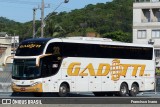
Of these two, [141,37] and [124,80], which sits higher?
[141,37]

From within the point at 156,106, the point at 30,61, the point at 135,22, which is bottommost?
the point at 156,106

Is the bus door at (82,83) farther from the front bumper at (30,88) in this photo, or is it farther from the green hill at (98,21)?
the green hill at (98,21)

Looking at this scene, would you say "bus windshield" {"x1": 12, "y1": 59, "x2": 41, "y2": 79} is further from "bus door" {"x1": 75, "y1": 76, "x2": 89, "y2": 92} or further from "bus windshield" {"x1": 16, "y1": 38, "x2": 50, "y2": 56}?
"bus door" {"x1": 75, "y1": 76, "x2": 89, "y2": 92}

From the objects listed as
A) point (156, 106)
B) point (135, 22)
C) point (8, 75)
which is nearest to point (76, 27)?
point (135, 22)

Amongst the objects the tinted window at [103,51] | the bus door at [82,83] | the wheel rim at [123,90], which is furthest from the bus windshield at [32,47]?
the wheel rim at [123,90]

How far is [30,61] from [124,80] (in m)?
8.63

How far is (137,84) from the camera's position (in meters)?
37.4

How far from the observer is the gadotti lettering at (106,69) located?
1287 inches

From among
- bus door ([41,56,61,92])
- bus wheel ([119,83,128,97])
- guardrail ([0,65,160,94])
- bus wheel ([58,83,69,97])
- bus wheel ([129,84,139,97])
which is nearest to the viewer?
bus door ([41,56,61,92])

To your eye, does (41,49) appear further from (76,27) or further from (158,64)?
(76,27)

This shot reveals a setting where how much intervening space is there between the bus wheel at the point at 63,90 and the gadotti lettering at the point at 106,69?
857 millimetres

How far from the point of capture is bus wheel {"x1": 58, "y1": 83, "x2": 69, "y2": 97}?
31859mm

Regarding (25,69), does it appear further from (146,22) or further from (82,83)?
(146,22)

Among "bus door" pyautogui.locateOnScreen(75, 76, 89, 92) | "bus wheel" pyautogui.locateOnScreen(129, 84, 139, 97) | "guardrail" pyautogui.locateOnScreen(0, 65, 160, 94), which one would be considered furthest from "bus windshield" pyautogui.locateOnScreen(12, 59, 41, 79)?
"bus wheel" pyautogui.locateOnScreen(129, 84, 139, 97)
